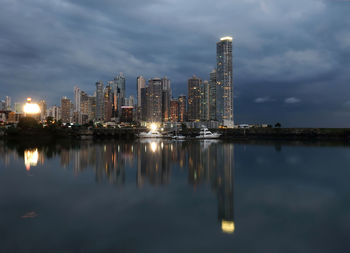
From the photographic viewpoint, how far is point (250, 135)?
114 m

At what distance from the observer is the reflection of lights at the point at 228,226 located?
10.5 m

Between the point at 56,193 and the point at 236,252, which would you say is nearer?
the point at 236,252

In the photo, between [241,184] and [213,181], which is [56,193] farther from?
[241,184]

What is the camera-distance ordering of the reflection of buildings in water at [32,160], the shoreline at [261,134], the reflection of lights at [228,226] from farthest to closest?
the shoreline at [261,134], the reflection of buildings in water at [32,160], the reflection of lights at [228,226]

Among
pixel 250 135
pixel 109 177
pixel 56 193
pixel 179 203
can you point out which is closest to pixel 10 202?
pixel 56 193

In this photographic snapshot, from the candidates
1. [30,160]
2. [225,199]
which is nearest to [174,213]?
[225,199]

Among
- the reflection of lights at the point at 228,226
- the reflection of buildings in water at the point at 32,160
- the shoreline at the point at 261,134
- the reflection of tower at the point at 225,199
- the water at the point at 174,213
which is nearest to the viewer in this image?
the water at the point at 174,213

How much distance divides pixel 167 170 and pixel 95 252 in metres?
16.6

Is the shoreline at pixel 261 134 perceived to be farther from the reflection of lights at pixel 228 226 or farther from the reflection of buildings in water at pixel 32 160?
the reflection of lights at pixel 228 226

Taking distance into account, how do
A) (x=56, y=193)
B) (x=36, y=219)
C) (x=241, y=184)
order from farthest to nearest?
1. (x=241, y=184)
2. (x=56, y=193)
3. (x=36, y=219)

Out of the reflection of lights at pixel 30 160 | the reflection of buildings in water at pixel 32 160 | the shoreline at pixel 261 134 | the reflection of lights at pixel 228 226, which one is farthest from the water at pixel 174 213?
the shoreline at pixel 261 134

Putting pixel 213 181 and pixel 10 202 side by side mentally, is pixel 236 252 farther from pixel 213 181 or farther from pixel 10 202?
pixel 10 202

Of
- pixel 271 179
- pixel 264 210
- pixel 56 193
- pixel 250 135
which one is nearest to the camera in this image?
pixel 264 210

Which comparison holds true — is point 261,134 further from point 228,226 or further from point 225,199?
point 228,226
